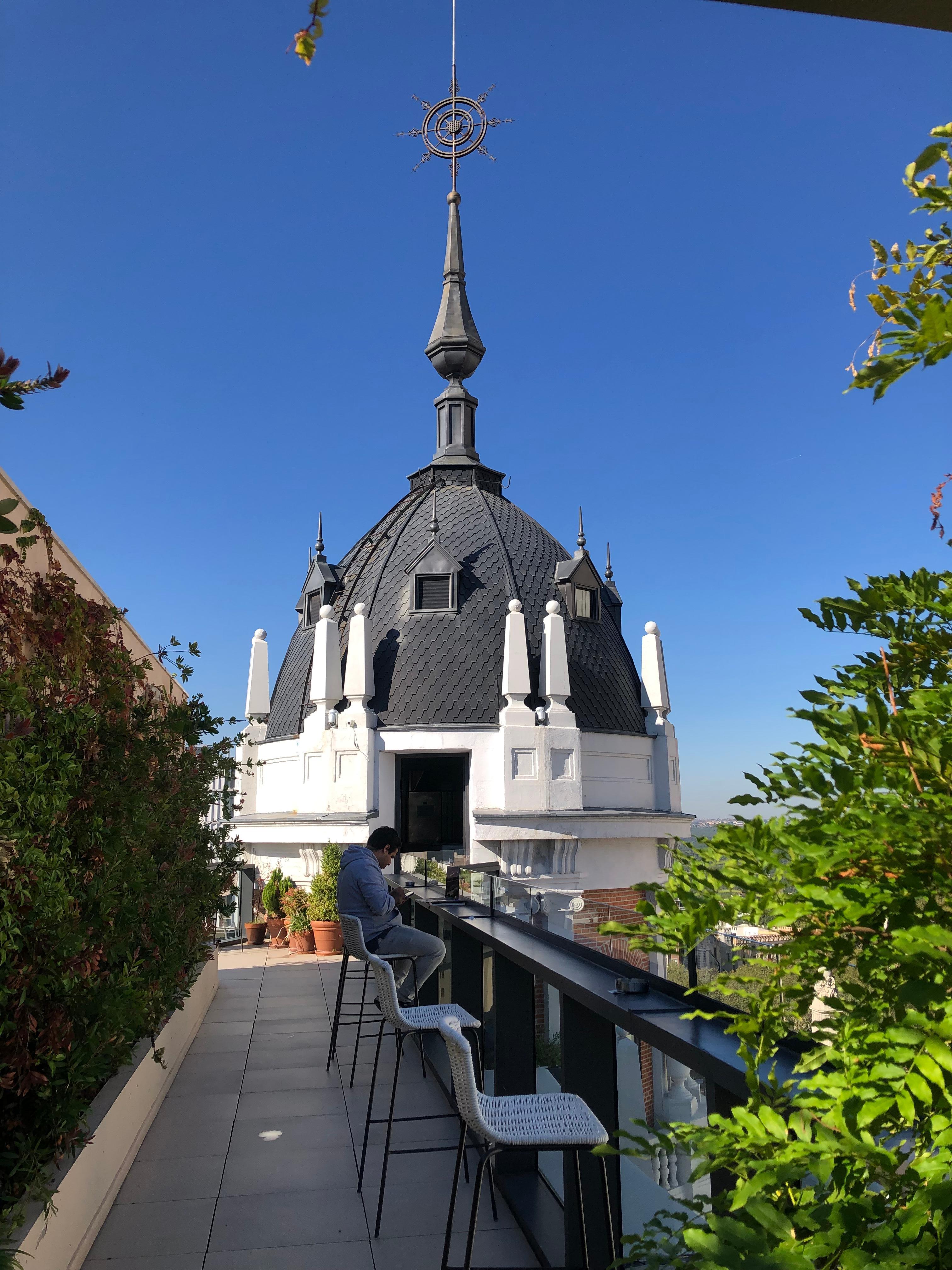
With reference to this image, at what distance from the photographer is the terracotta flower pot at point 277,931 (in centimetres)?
1527

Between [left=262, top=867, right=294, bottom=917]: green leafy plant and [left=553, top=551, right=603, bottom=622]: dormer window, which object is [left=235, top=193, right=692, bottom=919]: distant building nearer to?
[left=553, top=551, right=603, bottom=622]: dormer window

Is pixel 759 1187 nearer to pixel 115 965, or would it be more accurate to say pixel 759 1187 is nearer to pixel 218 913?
pixel 115 965

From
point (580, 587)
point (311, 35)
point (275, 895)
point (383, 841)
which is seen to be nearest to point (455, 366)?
point (580, 587)

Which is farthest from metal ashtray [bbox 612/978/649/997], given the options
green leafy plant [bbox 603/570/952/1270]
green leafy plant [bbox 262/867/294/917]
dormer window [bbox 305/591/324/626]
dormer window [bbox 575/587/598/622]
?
dormer window [bbox 305/591/324/626]

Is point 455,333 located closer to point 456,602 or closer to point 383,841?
point 456,602

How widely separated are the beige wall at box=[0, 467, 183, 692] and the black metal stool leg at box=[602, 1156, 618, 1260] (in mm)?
3043

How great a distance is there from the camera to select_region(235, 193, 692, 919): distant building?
1761 centimetres

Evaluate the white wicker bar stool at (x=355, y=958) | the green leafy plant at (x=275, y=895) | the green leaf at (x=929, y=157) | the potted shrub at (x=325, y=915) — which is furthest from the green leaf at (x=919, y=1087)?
the green leafy plant at (x=275, y=895)

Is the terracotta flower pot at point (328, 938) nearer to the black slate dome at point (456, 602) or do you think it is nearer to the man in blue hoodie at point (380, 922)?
the black slate dome at point (456, 602)

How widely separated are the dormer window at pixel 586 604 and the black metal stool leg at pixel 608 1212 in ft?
57.6

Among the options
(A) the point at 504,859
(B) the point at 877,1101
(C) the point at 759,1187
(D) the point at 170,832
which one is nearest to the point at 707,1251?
(C) the point at 759,1187

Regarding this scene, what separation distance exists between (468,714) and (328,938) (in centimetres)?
601

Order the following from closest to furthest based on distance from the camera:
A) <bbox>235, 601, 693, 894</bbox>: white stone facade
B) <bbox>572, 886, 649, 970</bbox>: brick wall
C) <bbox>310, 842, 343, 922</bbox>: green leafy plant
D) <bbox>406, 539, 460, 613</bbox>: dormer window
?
1. <bbox>572, 886, 649, 970</bbox>: brick wall
2. <bbox>310, 842, 343, 922</bbox>: green leafy plant
3. <bbox>235, 601, 693, 894</bbox>: white stone facade
4. <bbox>406, 539, 460, 613</bbox>: dormer window

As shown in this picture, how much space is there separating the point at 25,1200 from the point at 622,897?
16.8 meters
